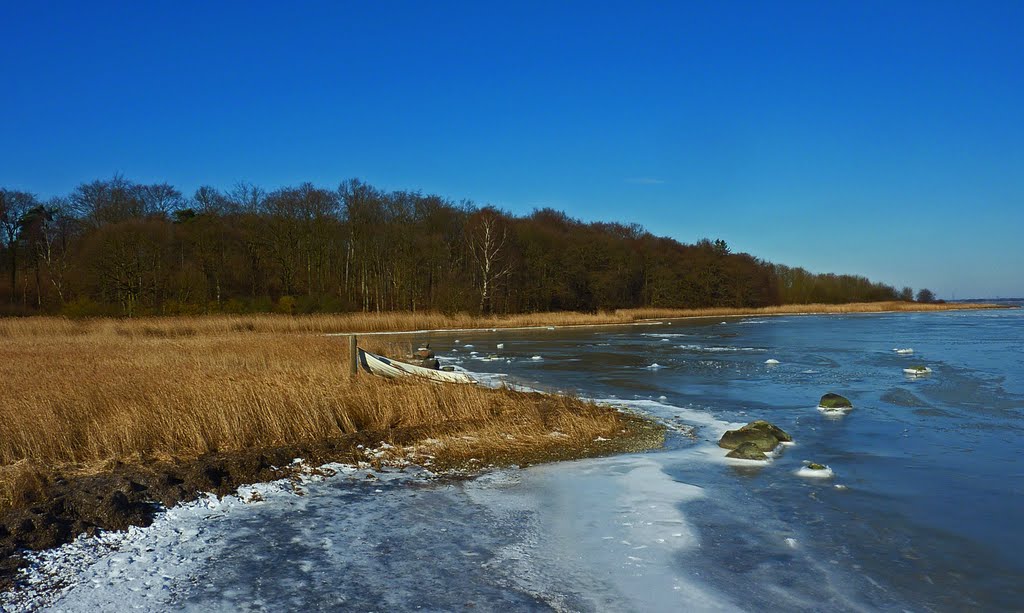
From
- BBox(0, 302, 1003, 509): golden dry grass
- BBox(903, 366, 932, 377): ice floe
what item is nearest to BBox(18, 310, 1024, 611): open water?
BBox(0, 302, 1003, 509): golden dry grass

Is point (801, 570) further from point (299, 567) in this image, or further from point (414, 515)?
point (299, 567)

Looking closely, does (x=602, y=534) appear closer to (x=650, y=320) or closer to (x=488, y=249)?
(x=488, y=249)

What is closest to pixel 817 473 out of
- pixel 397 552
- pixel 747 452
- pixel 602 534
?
pixel 747 452

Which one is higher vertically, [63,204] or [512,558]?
[63,204]

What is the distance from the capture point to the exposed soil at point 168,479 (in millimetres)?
5164

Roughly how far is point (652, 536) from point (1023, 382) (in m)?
13.7

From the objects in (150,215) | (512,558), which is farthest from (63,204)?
(512,558)

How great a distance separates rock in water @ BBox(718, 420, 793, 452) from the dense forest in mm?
30029

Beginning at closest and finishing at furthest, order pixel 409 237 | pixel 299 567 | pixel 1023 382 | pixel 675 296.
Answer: pixel 299 567 < pixel 1023 382 < pixel 409 237 < pixel 675 296

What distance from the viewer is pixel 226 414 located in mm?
8461

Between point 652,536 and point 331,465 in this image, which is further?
point 331,465

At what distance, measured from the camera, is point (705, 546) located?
5.38 m

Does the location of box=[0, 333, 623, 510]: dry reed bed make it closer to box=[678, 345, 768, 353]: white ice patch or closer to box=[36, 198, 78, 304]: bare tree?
box=[678, 345, 768, 353]: white ice patch

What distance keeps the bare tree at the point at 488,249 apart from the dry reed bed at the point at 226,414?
31599 mm
